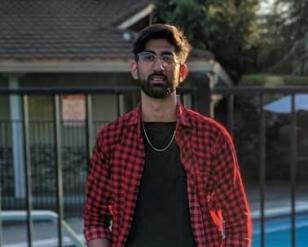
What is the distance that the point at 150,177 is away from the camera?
7.54 ft

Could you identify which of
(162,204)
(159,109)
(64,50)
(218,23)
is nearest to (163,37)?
(159,109)

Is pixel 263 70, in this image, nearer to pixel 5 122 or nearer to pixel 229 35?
pixel 229 35

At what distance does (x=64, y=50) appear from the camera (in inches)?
469

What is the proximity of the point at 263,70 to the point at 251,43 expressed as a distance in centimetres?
82

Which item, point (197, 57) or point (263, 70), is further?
point (263, 70)

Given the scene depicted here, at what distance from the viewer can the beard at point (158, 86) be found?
226 cm

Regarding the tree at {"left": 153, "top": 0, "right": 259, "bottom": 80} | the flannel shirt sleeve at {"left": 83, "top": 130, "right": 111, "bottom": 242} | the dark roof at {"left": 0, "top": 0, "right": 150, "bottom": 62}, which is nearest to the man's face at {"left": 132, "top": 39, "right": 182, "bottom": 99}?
the flannel shirt sleeve at {"left": 83, "top": 130, "right": 111, "bottom": 242}

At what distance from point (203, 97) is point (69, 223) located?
6245 mm

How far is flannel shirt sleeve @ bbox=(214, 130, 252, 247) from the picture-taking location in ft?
7.61

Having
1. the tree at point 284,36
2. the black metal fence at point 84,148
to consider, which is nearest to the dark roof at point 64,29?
the black metal fence at point 84,148

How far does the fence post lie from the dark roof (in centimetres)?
843

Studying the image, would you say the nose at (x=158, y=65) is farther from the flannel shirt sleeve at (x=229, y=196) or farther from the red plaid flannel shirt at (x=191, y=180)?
the flannel shirt sleeve at (x=229, y=196)

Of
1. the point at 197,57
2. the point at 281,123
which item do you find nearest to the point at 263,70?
the point at 281,123

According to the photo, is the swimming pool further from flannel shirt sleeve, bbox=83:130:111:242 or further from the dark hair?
the dark hair
